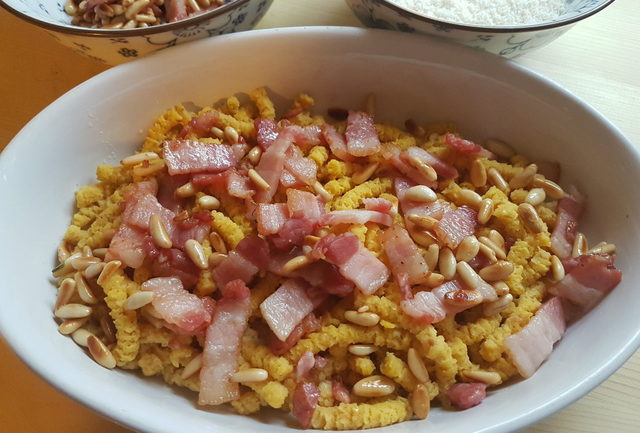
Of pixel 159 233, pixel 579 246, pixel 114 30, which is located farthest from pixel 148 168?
pixel 579 246

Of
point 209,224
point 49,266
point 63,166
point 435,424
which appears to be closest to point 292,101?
point 209,224

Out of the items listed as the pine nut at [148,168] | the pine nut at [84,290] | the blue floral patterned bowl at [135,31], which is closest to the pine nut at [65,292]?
the pine nut at [84,290]

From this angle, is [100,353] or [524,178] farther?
[524,178]

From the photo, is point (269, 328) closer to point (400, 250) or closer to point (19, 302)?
point (400, 250)

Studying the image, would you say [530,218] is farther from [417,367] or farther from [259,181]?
[259,181]

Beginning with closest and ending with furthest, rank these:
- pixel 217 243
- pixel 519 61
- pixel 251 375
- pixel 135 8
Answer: pixel 251 375
pixel 217 243
pixel 135 8
pixel 519 61

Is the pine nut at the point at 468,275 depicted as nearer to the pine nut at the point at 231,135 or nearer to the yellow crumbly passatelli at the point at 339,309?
the yellow crumbly passatelli at the point at 339,309

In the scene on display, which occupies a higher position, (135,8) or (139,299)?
(135,8)
